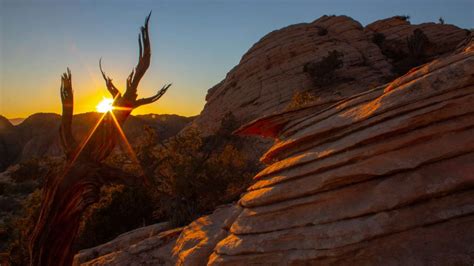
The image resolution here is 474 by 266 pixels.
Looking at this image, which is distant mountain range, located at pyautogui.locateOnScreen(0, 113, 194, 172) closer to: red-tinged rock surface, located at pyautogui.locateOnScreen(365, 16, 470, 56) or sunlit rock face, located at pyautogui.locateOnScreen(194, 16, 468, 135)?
sunlit rock face, located at pyautogui.locateOnScreen(194, 16, 468, 135)

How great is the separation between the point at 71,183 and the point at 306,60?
32.7 meters

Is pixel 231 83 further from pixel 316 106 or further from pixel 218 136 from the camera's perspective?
pixel 316 106

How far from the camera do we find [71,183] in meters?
5.56

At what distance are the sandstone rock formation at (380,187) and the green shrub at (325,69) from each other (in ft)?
84.8

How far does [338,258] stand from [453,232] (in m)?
1.40

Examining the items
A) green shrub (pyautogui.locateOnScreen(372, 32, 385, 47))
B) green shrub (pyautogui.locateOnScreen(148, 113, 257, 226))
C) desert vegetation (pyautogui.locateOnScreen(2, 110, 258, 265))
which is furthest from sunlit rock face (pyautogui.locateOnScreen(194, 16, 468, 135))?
desert vegetation (pyautogui.locateOnScreen(2, 110, 258, 265))

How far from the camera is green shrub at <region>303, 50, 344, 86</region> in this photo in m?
30.6

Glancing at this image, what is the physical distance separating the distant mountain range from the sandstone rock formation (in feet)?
168

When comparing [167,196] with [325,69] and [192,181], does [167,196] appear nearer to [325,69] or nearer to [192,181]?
[192,181]

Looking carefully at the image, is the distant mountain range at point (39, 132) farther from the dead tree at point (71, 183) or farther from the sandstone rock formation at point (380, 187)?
the sandstone rock formation at point (380, 187)

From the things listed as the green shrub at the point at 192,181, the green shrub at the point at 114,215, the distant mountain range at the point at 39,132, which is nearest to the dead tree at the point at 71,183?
the green shrub at the point at 192,181

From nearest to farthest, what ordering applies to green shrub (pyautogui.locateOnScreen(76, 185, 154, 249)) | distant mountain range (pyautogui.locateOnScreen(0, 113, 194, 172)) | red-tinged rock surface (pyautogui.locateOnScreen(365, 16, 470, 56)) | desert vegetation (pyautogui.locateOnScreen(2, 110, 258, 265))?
desert vegetation (pyautogui.locateOnScreen(2, 110, 258, 265)), green shrub (pyautogui.locateOnScreen(76, 185, 154, 249)), red-tinged rock surface (pyautogui.locateOnScreen(365, 16, 470, 56)), distant mountain range (pyautogui.locateOnScreen(0, 113, 194, 172))

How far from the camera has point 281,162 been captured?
586 cm

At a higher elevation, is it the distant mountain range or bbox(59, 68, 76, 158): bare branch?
the distant mountain range
